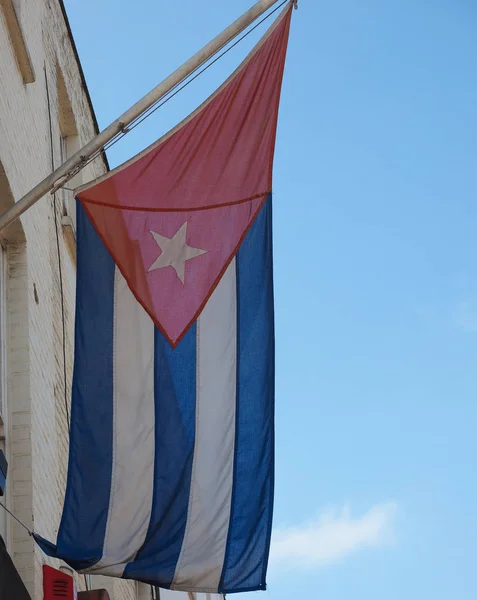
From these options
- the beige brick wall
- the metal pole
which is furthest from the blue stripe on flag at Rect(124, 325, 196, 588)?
the beige brick wall

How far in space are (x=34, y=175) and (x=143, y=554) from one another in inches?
167

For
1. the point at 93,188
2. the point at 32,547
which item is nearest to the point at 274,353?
the point at 93,188

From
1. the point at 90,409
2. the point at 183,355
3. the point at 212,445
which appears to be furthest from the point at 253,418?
the point at 90,409

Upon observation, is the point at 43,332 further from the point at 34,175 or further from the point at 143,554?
the point at 143,554

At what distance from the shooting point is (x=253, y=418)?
282 inches

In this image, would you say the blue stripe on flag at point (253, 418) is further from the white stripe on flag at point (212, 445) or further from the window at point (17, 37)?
the window at point (17, 37)

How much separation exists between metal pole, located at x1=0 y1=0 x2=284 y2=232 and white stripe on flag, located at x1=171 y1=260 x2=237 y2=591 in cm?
106

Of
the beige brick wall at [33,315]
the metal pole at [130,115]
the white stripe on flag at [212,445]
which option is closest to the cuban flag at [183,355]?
the white stripe on flag at [212,445]

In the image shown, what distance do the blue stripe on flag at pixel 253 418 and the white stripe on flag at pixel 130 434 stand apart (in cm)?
53

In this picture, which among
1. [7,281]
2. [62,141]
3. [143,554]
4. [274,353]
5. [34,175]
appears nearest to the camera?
[143,554]

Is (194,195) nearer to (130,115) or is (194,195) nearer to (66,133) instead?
(130,115)

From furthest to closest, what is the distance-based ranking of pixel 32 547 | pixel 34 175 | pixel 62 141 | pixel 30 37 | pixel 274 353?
pixel 62 141, pixel 30 37, pixel 34 175, pixel 32 547, pixel 274 353

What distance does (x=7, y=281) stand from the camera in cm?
928

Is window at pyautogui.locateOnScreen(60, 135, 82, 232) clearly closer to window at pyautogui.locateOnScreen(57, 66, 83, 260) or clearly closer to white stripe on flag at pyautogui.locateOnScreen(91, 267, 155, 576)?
window at pyautogui.locateOnScreen(57, 66, 83, 260)
